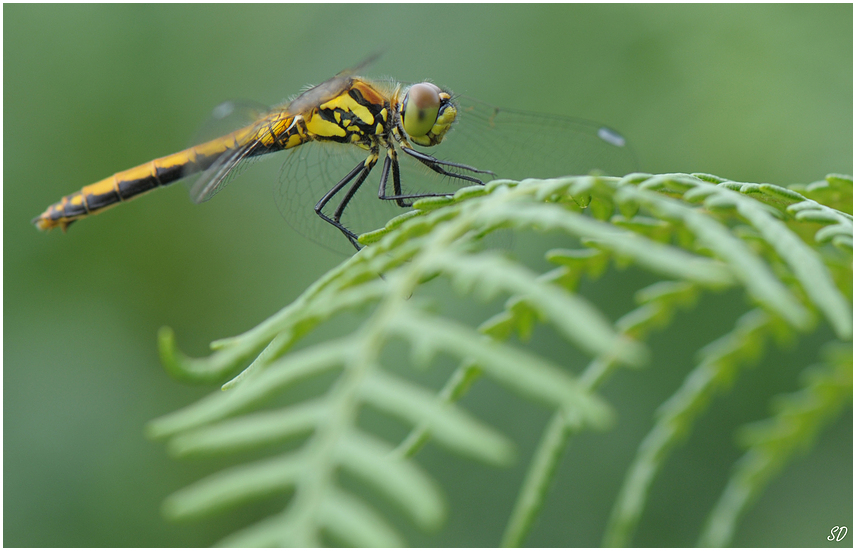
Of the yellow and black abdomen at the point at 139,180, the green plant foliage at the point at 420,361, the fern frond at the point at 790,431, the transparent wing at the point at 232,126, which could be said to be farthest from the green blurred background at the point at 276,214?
the green plant foliage at the point at 420,361

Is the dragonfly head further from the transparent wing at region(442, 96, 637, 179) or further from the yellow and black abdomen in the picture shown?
the yellow and black abdomen

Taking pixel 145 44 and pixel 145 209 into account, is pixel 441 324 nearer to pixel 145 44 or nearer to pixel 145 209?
pixel 145 209

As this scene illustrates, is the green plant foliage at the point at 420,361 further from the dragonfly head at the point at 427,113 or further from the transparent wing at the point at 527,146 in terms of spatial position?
the transparent wing at the point at 527,146

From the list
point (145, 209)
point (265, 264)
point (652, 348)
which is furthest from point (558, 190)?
point (145, 209)

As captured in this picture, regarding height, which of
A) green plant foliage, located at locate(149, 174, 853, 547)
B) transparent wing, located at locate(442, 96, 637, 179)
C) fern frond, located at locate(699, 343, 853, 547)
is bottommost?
fern frond, located at locate(699, 343, 853, 547)

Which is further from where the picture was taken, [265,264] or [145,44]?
[145,44]

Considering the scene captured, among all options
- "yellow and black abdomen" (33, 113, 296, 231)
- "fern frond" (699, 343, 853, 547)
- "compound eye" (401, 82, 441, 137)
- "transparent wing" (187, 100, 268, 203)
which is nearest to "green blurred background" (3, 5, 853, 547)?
"yellow and black abdomen" (33, 113, 296, 231)
